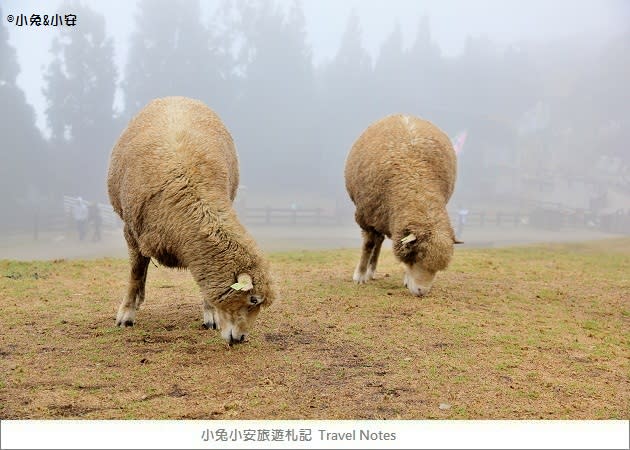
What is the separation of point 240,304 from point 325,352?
1050 mm

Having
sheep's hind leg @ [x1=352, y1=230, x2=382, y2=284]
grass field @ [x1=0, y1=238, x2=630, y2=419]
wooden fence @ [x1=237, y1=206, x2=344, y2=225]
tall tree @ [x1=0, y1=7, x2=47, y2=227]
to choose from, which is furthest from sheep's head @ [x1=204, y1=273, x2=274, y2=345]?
wooden fence @ [x1=237, y1=206, x2=344, y2=225]

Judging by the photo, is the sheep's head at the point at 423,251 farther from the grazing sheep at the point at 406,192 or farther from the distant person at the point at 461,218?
the distant person at the point at 461,218

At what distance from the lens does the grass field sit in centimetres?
489

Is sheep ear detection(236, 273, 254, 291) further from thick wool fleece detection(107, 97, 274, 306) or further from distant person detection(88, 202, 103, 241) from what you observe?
distant person detection(88, 202, 103, 241)

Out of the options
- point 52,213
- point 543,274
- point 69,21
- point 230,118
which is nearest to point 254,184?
point 230,118

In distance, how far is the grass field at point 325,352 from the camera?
489 cm

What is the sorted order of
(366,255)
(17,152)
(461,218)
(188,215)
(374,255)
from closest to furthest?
(188,215) → (366,255) → (374,255) → (17,152) → (461,218)

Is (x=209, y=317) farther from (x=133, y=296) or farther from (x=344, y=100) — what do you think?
(x=344, y=100)

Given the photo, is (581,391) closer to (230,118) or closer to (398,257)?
(398,257)

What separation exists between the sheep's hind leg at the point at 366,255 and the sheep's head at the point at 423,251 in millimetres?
1001

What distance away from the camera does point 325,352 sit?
622 cm

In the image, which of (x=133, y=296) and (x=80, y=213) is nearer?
(x=133, y=296)

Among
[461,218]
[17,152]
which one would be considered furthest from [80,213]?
[461,218]

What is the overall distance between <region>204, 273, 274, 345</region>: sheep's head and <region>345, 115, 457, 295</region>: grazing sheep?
3113 mm
